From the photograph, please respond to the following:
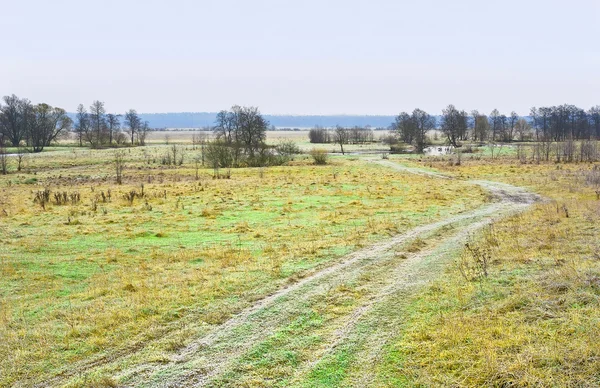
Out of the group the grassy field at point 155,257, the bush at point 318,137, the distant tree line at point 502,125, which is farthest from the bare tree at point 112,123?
the grassy field at point 155,257

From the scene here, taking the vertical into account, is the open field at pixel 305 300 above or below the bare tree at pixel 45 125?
below

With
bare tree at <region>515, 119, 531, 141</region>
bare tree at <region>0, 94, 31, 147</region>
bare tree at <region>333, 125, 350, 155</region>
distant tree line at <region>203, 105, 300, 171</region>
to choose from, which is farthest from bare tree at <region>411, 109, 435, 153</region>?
bare tree at <region>0, 94, 31, 147</region>

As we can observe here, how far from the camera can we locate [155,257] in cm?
1436

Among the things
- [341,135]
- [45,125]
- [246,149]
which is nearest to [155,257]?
[246,149]

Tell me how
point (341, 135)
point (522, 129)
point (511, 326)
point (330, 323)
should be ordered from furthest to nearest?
point (522, 129) < point (341, 135) < point (330, 323) < point (511, 326)

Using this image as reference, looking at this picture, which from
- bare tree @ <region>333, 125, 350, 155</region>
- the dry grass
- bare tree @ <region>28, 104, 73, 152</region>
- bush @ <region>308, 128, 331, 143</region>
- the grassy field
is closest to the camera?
the dry grass

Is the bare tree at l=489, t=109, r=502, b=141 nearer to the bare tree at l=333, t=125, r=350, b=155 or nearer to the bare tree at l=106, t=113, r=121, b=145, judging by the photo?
the bare tree at l=333, t=125, r=350, b=155

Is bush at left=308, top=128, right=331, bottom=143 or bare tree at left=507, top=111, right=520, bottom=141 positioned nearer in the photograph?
bare tree at left=507, top=111, right=520, bottom=141

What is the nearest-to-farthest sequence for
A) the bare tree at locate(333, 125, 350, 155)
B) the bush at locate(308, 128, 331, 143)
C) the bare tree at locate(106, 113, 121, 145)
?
the bare tree at locate(333, 125, 350, 155)
the bare tree at locate(106, 113, 121, 145)
the bush at locate(308, 128, 331, 143)

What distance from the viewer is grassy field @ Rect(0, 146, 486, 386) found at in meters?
8.05

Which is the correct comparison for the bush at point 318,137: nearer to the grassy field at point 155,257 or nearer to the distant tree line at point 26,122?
the distant tree line at point 26,122

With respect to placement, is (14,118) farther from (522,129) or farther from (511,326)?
(522,129)

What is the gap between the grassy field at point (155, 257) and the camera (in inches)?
317

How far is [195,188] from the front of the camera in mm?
34219
